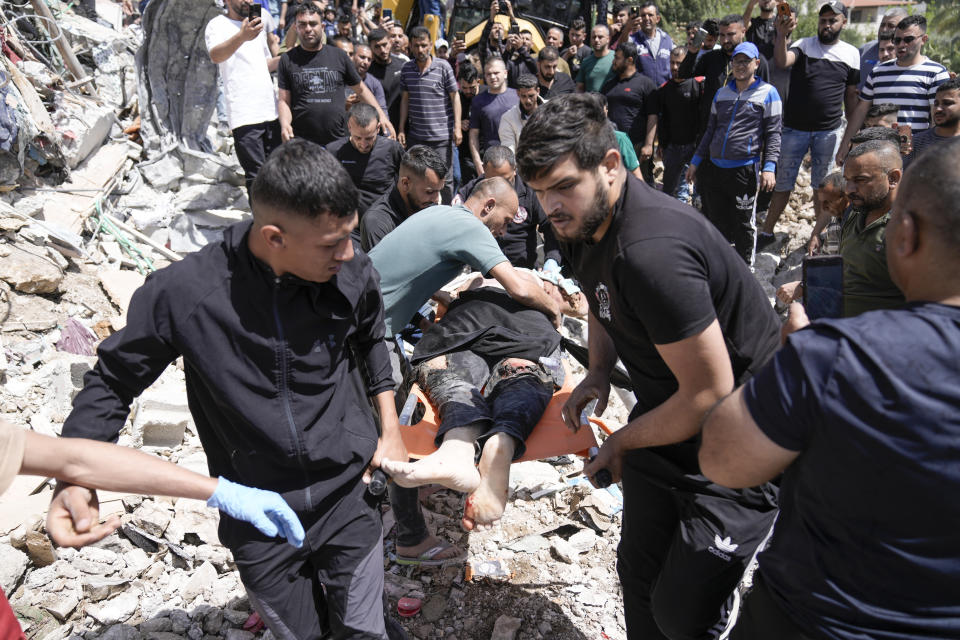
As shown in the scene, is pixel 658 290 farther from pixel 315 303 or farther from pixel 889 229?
pixel 315 303

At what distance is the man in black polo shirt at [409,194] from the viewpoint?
13.1 ft

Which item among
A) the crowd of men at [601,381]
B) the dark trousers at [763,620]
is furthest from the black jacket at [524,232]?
the dark trousers at [763,620]

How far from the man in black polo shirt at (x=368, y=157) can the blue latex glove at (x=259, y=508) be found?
3761 millimetres

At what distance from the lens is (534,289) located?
3.12m

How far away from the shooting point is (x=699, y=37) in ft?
24.6

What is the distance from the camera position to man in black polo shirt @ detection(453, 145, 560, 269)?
475 cm

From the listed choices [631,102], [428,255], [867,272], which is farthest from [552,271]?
[631,102]

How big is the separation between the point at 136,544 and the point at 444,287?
2.03 metres

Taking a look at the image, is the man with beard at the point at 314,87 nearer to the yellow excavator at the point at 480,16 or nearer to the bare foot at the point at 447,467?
the yellow excavator at the point at 480,16

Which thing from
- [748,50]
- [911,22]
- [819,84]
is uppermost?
[911,22]

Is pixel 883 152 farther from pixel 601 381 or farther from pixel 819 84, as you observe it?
pixel 819 84

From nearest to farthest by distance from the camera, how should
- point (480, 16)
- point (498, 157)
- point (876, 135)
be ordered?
1. point (876, 135)
2. point (498, 157)
3. point (480, 16)

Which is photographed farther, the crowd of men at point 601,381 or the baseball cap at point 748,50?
the baseball cap at point 748,50

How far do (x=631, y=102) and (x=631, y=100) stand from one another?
0.02 meters
